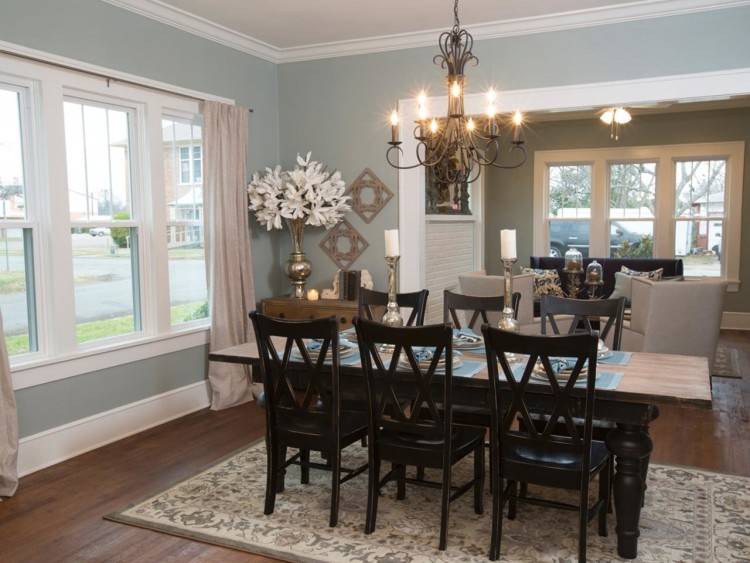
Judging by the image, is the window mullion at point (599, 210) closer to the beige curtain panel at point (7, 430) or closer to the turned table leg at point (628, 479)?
the turned table leg at point (628, 479)

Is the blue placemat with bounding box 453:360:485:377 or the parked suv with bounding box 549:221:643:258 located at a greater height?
the parked suv with bounding box 549:221:643:258

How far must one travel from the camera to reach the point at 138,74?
4.25 m

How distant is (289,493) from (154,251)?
1959 mm

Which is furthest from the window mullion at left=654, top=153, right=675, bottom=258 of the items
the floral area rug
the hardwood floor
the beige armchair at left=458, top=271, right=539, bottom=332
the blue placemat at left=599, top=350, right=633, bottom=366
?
the blue placemat at left=599, top=350, right=633, bottom=366

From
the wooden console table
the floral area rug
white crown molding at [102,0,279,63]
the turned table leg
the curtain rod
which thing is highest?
white crown molding at [102,0,279,63]

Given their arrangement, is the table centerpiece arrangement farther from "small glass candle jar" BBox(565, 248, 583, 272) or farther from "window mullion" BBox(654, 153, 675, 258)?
"window mullion" BBox(654, 153, 675, 258)

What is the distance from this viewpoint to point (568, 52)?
4672 mm

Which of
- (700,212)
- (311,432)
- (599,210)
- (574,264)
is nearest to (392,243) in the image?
(311,432)

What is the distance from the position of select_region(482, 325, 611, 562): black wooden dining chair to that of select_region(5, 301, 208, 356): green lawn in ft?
8.65

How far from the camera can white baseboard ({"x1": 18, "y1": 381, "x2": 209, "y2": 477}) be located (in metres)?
3.72

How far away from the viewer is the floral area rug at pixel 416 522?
2.76 meters

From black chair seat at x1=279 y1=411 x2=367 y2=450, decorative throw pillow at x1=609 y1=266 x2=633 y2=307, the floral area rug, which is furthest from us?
decorative throw pillow at x1=609 y1=266 x2=633 y2=307

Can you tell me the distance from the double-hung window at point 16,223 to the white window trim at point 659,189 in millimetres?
6659

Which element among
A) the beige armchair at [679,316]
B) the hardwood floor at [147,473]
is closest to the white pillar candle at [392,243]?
the hardwood floor at [147,473]
